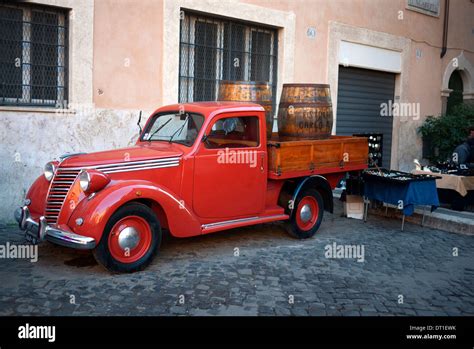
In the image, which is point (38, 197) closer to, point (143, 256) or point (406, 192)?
point (143, 256)

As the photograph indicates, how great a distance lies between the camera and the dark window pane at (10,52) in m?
7.20

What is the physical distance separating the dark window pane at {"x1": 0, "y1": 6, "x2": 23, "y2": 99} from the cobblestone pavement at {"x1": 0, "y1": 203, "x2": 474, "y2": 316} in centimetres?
190

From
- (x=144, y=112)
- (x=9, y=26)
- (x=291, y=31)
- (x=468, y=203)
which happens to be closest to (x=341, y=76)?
(x=291, y=31)

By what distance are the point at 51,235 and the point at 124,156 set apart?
44.2 inches

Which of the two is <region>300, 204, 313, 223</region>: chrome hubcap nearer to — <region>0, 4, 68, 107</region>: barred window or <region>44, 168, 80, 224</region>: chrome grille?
<region>44, 168, 80, 224</region>: chrome grille

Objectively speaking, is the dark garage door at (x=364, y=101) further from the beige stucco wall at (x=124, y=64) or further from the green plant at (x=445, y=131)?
the green plant at (x=445, y=131)

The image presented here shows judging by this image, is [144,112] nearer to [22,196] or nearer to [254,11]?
[22,196]

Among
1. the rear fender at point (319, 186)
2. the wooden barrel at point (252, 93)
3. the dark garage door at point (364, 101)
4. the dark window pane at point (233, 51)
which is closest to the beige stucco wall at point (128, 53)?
the dark window pane at point (233, 51)

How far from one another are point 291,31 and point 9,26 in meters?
5.21

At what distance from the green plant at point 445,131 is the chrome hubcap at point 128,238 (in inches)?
403

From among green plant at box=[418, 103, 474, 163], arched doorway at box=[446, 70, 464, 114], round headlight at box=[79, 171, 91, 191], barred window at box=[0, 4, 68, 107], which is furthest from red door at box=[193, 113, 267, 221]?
arched doorway at box=[446, 70, 464, 114]

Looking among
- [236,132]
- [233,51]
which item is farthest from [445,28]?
[236,132]

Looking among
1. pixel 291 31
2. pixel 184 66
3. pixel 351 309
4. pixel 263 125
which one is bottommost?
pixel 351 309

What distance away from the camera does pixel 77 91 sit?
773 centimetres
